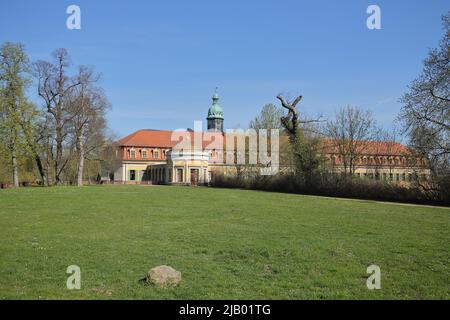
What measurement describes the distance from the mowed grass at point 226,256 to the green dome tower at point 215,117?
73.3 metres

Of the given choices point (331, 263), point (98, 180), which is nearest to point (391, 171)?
point (331, 263)

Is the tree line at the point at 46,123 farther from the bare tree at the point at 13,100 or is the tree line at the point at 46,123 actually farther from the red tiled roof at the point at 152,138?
the red tiled roof at the point at 152,138

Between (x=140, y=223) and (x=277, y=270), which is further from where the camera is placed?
(x=140, y=223)

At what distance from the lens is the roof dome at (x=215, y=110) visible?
3501 inches

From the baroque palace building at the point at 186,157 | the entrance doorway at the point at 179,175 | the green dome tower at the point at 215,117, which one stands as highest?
the green dome tower at the point at 215,117

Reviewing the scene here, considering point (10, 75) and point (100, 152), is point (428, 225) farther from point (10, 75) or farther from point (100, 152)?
point (100, 152)

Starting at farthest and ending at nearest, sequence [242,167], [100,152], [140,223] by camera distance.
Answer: [100,152], [242,167], [140,223]

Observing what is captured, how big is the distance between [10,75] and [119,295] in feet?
129

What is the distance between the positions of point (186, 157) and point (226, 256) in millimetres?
59058

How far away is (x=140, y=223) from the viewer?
47.9 ft

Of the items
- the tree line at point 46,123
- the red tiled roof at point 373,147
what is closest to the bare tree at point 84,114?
the tree line at point 46,123
